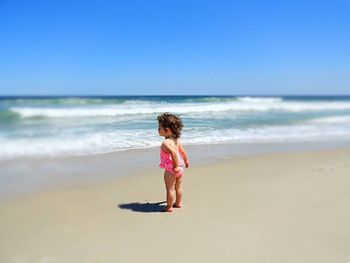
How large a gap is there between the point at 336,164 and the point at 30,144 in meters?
6.34

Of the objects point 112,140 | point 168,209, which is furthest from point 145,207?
point 112,140

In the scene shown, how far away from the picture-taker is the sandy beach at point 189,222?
288cm

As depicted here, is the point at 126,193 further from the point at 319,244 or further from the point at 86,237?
the point at 319,244

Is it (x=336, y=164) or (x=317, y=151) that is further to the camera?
(x=317, y=151)

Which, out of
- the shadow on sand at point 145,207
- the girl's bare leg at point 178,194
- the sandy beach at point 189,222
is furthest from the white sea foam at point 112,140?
the girl's bare leg at point 178,194

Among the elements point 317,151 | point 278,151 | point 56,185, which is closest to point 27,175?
point 56,185

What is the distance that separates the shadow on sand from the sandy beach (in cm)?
1

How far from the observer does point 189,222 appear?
3.51m

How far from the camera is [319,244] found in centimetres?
304

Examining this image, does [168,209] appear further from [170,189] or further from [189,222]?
[189,222]

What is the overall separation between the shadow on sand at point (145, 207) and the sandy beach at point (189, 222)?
11mm

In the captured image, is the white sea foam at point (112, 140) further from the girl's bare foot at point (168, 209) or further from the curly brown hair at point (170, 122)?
the girl's bare foot at point (168, 209)

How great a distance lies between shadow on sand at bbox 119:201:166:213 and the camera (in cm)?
389

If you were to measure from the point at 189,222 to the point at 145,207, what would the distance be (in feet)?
2.28
